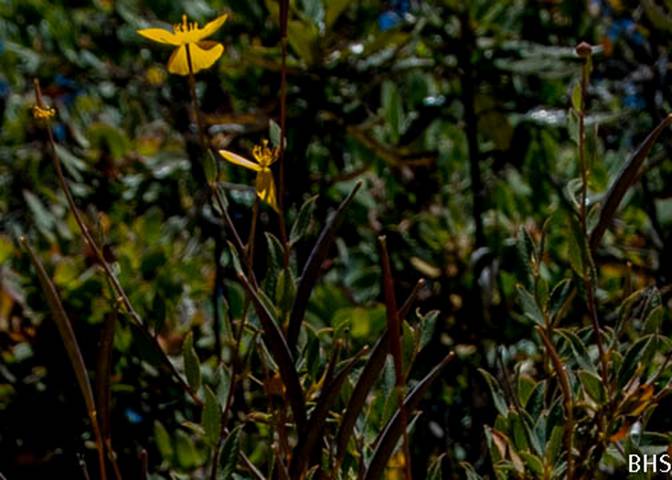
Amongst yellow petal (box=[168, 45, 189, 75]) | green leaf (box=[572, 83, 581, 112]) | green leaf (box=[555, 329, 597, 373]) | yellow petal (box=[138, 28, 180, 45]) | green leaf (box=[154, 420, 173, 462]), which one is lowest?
green leaf (box=[154, 420, 173, 462])

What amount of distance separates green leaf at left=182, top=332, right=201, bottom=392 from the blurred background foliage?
35 centimetres

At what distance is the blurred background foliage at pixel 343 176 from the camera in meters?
1.42

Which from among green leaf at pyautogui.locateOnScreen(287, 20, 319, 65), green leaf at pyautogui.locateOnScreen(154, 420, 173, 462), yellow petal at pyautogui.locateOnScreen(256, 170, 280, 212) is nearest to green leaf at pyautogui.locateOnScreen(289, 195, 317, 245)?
yellow petal at pyautogui.locateOnScreen(256, 170, 280, 212)

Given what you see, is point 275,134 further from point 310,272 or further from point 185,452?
point 185,452

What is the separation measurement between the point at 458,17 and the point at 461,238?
34 cm

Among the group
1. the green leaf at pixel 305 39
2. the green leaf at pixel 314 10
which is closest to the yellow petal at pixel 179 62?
the green leaf at pixel 305 39

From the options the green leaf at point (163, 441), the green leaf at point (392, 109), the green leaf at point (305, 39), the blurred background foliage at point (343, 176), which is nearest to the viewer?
the green leaf at point (163, 441)

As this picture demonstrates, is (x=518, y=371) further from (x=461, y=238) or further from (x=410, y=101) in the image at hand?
(x=410, y=101)

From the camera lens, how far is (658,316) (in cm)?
95

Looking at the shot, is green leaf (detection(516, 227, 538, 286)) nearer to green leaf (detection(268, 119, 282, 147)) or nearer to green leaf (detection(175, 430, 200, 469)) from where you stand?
green leaf (detection(268, 119, 282, 147))

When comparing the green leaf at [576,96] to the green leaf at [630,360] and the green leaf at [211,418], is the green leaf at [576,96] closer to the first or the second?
the green leaf at [630,360]

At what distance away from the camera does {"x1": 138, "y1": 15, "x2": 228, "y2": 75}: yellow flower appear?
92 centimetres

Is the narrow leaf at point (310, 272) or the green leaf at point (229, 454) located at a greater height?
the narrow leaf at point (310, 272)

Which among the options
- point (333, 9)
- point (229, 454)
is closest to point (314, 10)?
point (333, 9)
